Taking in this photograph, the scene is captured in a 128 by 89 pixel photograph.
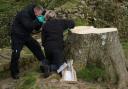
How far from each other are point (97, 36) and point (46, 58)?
4.23 ft

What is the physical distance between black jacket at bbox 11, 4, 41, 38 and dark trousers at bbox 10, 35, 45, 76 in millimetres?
124

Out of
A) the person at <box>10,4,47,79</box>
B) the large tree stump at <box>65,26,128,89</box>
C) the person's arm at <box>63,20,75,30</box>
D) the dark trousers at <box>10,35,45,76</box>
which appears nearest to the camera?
the large tree stump at <box>65,26,128,89</box>

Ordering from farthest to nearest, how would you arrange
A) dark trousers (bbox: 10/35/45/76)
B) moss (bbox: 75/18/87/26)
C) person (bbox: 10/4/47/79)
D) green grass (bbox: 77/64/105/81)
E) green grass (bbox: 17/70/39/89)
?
moss (bbox: 75/18/87/26) < dark trousers (bbox: 10/35/45/76) < person (bbox: 10/4/47/79) < green grass (bbox: 77/64/105/81) < green grass (bbox: 17/70/39/89)

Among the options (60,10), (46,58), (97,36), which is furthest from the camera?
(60,10)

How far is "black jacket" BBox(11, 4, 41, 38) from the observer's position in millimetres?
8984

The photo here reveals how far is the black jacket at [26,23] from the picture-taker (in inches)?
354

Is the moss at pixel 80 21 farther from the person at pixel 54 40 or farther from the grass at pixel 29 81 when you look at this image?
the grass at pixel 29 81

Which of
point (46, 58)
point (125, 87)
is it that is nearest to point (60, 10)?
point (46, 58)

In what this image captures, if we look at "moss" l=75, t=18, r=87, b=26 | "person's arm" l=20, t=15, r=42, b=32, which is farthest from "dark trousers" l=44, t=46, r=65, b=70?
"moss" l=75, t=18, r=87, b=26

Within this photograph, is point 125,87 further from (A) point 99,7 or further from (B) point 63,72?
(A) point 99,7

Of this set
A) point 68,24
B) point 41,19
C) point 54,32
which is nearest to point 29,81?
point 54,32

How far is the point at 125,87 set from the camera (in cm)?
862

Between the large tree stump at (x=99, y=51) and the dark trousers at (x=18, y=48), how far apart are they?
907mm

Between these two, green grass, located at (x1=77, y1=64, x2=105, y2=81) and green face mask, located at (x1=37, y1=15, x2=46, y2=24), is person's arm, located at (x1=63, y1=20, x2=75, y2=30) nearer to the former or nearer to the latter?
green face mask, located at (x1=37, y1=15, x2=46, y2=24)
